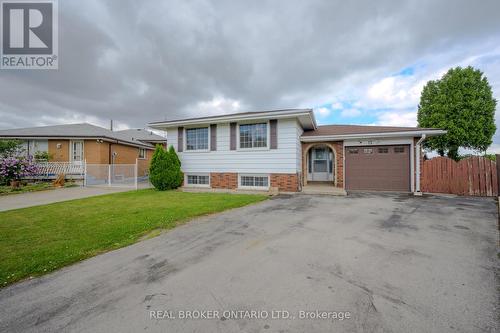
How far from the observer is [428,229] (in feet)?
15.6

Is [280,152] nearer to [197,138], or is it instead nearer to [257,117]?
[257,117]

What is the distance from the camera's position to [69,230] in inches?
185

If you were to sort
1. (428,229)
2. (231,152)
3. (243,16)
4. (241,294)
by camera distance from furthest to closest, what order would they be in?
(231,152) → (243,16) → (428,229) → (241,294)

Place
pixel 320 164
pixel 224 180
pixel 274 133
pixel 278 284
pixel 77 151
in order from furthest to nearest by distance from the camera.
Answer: pixel 77 151, pixel 320 164, pixel 224 180, pixel 274 133, pixel 278 284

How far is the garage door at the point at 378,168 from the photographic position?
1056cm

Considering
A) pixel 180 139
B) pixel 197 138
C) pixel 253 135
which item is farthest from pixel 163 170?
pixel 253 135

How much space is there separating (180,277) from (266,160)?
8.71 m

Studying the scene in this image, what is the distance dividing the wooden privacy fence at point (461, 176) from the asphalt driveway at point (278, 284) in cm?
665

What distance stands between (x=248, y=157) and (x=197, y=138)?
3.68 m

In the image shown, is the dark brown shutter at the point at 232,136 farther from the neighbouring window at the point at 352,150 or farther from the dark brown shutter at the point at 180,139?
the neighbouring window at the point at 352,150

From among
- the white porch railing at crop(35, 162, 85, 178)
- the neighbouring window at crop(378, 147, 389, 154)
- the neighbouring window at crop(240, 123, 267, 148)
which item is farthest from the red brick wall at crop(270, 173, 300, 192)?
the white porch railing at crop(35, 162, 85, 178)

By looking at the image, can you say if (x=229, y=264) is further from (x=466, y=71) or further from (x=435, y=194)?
(x=466, y=71)

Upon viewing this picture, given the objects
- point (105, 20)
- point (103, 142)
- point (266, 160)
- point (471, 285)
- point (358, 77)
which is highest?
point (105, 20)

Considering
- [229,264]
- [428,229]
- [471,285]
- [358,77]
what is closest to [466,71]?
[358,77]
